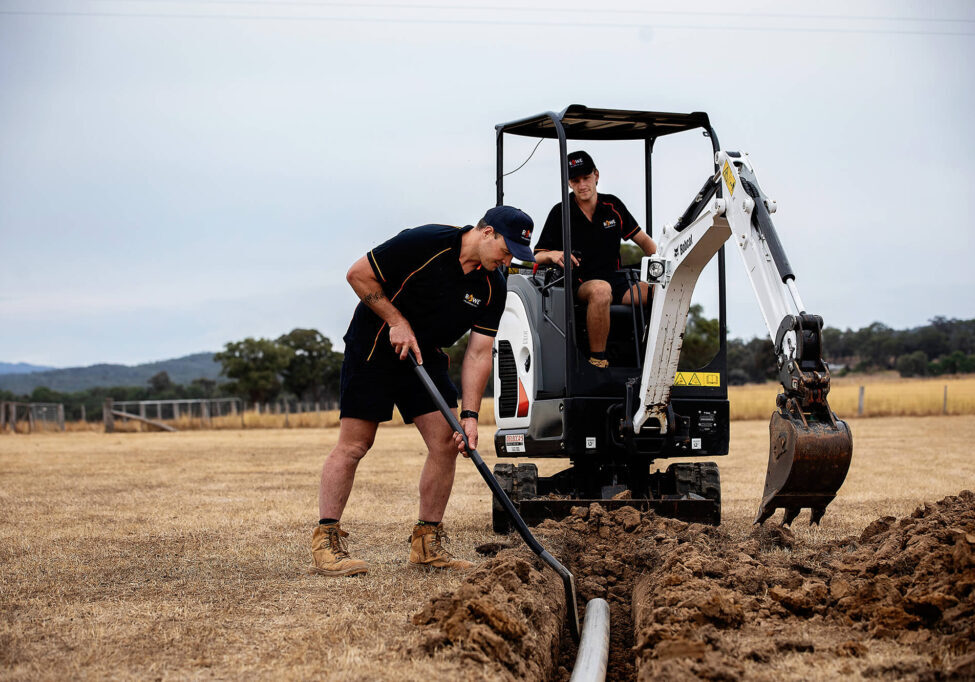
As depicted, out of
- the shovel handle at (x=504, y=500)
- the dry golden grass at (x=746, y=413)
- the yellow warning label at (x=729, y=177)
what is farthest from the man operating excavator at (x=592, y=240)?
the dry golden grass at (x=746, y=413)

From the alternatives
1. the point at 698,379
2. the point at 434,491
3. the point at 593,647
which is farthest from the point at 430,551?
the point at 698,379

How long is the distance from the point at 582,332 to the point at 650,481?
1325 mm

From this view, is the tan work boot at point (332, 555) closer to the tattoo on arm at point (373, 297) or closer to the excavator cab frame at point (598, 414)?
the tattoo on arm at point (373, 297)

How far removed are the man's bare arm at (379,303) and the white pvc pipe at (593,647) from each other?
168 cm

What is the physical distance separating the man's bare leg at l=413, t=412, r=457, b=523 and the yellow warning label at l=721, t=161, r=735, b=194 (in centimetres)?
210

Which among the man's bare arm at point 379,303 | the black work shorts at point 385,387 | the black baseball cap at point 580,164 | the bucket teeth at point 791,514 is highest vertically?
the black baseball cap at point 580,164

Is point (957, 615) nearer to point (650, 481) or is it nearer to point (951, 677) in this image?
point (951, 677)

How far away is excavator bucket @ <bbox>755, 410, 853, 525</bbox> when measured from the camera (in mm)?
5023

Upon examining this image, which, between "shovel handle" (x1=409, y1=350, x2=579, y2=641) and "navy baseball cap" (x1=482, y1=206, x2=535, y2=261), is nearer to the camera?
"shovel handle" (x1=409, y1=350, x2=579, y2=641)

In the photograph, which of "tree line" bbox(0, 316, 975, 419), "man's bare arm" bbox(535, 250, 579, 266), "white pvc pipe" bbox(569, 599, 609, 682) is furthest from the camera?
"tree line" bbox(0, 316, 975, 419)

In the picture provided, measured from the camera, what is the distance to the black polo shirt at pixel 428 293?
5.54 m

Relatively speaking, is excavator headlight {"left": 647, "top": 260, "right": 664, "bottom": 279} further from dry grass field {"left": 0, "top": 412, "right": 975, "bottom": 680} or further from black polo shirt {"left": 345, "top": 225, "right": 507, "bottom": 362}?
dry grass field {"left": 0, "top": 412, "right": 975, "bottom": 680}

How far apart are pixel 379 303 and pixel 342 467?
3.07 ft

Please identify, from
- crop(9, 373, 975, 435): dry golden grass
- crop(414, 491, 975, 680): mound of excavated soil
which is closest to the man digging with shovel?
crop(414, 491, 975, 680): mound of excavated soil
